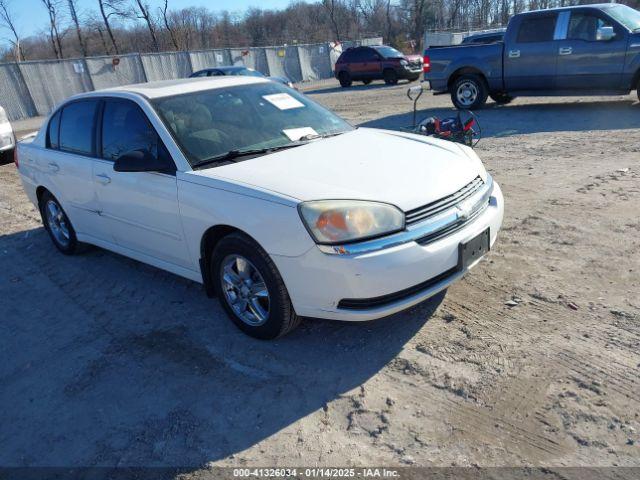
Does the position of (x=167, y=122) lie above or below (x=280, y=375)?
above

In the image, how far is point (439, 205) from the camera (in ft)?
10.2

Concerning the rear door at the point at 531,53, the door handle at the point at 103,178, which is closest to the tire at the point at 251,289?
the door handle at the point at 103,178

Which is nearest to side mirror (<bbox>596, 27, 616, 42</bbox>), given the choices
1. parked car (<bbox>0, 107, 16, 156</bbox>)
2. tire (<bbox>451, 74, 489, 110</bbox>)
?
tire (<bbox>451, 74, 489, 110</bbox>)

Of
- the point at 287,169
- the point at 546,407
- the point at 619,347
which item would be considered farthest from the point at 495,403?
the point at 287,169

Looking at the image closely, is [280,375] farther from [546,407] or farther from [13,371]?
[13,371]

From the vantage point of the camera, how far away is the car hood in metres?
3.04

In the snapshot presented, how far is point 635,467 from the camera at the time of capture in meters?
2.18

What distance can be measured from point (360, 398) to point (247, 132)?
214 centimetres

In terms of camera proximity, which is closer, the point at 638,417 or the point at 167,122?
the point at 638,417

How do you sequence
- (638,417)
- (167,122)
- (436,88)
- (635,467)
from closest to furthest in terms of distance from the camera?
(635,467) → (638,417) → (167,122) → (436,88)

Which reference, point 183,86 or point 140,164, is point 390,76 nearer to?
point 183,86

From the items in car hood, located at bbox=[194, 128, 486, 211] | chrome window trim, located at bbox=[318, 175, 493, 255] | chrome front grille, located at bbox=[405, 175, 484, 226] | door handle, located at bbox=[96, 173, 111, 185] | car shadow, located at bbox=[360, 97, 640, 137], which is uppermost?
car hood, located at bbox=[194, 128, 486, 211]

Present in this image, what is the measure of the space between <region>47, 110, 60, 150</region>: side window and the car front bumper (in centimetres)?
331

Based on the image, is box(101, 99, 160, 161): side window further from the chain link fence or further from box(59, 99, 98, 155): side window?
the chain link fence
